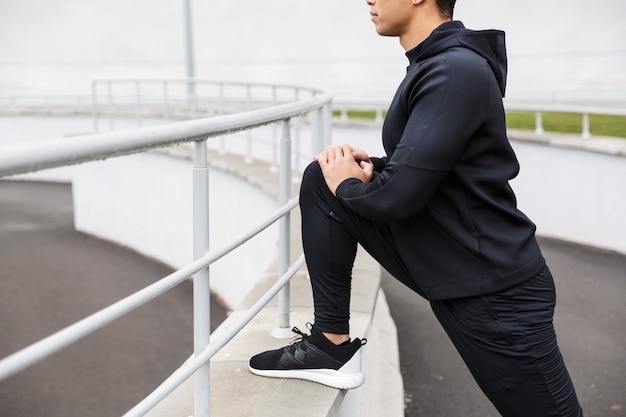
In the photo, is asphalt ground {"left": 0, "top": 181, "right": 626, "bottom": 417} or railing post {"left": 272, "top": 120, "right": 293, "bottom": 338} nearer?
railing post {"left": 272, "top": 120, "right": 293, "bottom": 338}

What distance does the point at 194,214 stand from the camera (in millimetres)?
2195

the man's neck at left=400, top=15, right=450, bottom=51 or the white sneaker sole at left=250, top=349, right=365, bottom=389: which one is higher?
the man's neck at left=400, top=15, right=450, bottom=51

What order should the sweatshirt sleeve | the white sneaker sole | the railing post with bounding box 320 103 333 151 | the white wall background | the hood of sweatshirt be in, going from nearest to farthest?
the sweatshirt sleeve
the hood of sweatshirt
the white sneaker sole
the railing post with bounding box 320 103 333 151
the white wall background

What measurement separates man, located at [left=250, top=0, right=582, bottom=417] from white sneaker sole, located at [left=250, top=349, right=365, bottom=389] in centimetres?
46

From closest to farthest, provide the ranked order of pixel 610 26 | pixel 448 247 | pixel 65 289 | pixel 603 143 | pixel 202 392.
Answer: pixel 448 247 → pixel 202 392 → pixel 603 143 → pixel 65 289 → pixel 610 26

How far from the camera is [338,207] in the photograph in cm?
244

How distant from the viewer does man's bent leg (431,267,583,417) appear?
6.91ft

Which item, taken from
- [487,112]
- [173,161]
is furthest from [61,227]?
[487,112]

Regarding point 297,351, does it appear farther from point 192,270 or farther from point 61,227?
point 61,227

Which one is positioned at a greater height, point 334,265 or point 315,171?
point 315,171

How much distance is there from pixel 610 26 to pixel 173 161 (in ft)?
70.8

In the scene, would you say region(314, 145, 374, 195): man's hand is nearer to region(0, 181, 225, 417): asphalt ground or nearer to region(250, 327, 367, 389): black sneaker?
region(250, 327, 367, 389): black sneaker

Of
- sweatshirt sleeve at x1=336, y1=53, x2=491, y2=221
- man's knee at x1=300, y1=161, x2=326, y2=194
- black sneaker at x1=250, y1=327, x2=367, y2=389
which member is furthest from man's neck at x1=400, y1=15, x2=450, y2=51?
black sneaker at x1=250, y1=327, x2=367, y2=389

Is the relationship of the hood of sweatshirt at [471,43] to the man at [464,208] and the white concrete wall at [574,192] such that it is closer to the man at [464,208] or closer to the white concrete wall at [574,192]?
the man at [464,208]
